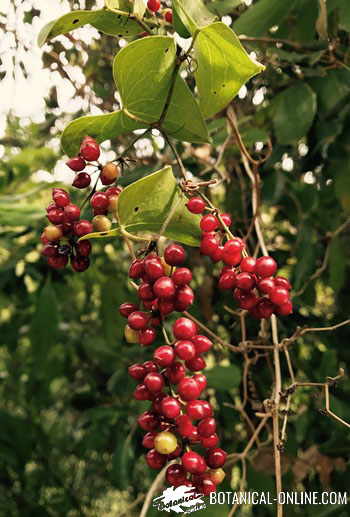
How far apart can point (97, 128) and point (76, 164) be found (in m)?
0.05

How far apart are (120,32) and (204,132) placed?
17 centimetres

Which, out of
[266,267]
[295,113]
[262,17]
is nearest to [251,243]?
[295,113]

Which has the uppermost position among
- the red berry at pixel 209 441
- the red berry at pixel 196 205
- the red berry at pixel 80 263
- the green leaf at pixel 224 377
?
the red berry at pixel 196 205

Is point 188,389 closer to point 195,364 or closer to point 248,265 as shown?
point 195,364

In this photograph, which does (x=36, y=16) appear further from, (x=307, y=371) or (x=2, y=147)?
(x=307, y=371)

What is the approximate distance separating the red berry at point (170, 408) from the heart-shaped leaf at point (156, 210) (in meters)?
0.18

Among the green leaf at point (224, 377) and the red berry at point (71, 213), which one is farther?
the green leaf at point (224, 377)

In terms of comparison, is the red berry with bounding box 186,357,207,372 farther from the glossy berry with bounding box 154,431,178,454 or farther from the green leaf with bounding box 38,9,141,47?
the green leaf with bounding box 38,9,141,47

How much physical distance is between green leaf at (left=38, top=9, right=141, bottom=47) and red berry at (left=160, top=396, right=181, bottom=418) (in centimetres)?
40

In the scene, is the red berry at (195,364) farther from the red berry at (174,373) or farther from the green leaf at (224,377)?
the green leaf at (224,377)

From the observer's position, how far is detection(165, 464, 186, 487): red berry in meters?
0.56

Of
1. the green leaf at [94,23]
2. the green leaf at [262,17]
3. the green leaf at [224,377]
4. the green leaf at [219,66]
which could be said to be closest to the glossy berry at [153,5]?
the green leaf at [94,23]

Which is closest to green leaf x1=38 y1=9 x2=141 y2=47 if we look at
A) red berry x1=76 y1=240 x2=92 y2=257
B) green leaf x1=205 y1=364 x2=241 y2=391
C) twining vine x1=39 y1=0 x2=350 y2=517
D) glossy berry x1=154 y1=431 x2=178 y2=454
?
twining vine x1=39 y1=0 x2=350 y2=517

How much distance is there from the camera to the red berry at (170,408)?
0.53 m
